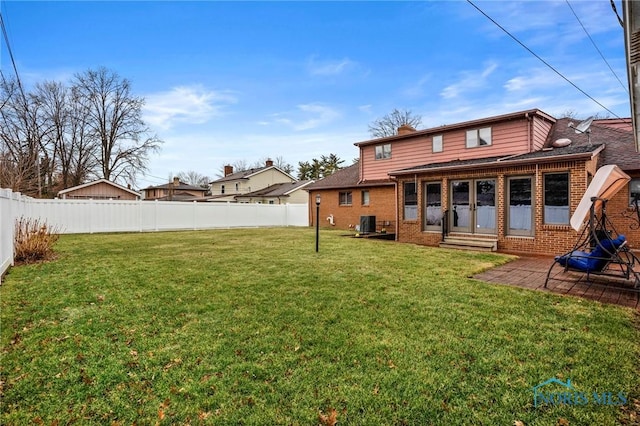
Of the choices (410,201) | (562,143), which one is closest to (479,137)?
(562,143)

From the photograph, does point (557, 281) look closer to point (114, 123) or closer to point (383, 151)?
point (383, 151)

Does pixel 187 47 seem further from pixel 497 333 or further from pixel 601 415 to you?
pixel 601 415

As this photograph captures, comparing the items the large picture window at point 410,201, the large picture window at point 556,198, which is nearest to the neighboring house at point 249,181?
the large picture window at point 410,201

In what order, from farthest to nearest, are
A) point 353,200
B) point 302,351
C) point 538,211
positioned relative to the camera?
point 353,200 < point 538,211 < point 302,351

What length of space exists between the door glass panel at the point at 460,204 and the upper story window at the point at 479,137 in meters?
3.73

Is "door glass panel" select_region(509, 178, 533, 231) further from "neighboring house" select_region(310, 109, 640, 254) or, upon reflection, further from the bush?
the bush

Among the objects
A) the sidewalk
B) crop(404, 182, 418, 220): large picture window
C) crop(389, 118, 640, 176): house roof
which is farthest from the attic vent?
the sidewalk

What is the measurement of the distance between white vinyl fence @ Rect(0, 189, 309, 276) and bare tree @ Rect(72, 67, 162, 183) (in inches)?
720

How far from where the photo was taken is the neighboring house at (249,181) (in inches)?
1431

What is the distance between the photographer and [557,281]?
238 inches

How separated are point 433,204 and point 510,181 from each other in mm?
2744

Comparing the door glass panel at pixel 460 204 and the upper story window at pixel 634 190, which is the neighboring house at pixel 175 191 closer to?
the door glass panel at pixel 460 204

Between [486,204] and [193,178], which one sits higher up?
[193,178]

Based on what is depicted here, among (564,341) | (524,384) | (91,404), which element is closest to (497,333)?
(564,341)
